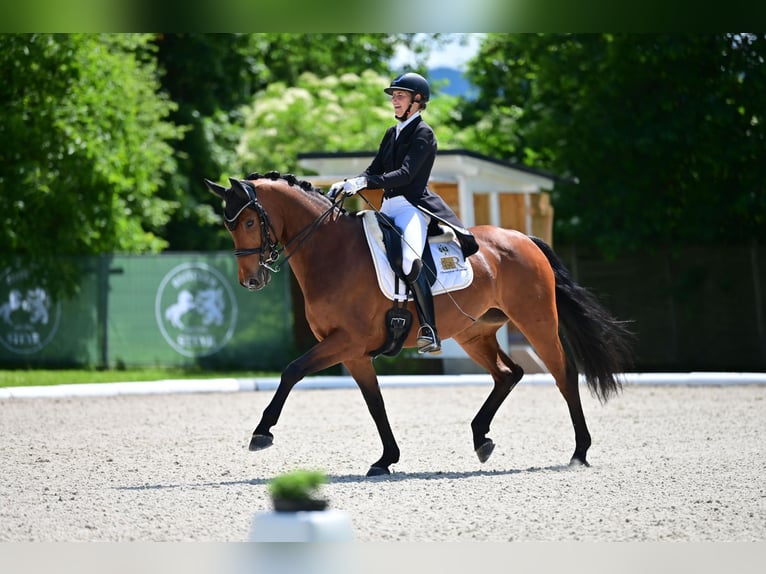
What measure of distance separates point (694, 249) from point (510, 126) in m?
8.20

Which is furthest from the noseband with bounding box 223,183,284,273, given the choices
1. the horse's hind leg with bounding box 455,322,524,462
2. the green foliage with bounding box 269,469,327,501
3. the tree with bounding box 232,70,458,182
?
the tree with bounding box 232,70,458,182

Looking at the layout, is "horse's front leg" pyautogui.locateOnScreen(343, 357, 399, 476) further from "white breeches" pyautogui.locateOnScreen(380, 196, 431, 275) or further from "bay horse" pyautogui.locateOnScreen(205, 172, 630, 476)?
"white breeches" pyautogui.locateOnScreen(380, 196, 431, 275)

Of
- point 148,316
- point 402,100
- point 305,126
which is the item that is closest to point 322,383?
point 148,316

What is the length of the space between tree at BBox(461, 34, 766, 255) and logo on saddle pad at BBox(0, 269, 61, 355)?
10.3 m

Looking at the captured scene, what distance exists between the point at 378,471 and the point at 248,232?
2063 mm

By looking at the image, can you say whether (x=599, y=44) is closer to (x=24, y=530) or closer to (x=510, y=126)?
(x=510, y=126)

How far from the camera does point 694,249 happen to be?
24484mm

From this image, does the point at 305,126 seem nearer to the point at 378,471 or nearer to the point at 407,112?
the point at 407,112

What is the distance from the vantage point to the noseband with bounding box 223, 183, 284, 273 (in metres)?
8.88

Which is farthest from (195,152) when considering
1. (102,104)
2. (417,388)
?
(417,388)

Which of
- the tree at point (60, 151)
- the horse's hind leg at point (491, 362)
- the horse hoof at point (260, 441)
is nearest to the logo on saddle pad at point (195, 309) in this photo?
the tree at point (60, 151)

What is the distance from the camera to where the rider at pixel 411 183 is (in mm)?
9305

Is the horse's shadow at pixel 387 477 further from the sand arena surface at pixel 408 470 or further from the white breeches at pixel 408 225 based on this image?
the white breeches at pixel 408 225

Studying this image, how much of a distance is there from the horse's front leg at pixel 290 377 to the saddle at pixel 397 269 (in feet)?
1.52
